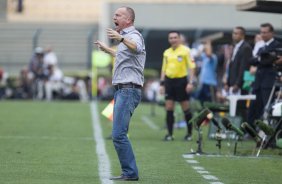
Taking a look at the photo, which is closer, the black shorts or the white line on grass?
the white line on grass

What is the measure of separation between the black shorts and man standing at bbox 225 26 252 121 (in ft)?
3.27

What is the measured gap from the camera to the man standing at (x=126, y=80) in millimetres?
12125

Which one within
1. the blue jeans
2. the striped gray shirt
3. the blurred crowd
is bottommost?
the blurred crowd

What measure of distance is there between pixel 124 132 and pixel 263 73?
6.71 meters

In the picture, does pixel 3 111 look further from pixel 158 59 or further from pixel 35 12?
pixel 35 12

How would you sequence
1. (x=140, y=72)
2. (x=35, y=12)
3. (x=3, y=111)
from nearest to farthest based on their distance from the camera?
(x=140, y=72)
(x=3, y=111)
(x=35, y=12)

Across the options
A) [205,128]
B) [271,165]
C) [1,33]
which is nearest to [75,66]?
[1,33]

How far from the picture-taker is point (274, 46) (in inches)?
706

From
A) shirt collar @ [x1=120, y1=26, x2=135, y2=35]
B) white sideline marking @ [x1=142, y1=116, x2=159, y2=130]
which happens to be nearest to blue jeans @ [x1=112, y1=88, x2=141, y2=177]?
shirt collar @ [x1=120, y1=26, x2=135, y2=35]

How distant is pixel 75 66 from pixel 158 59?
4375 mm

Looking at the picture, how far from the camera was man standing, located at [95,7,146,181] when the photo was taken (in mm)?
12125

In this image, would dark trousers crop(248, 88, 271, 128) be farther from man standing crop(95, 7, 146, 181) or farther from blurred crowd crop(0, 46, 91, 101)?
blurred crowd crop(0, 46, 91, 101)

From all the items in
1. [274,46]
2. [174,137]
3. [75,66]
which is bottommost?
[75,66]

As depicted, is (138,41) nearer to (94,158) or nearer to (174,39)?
(94,158)
